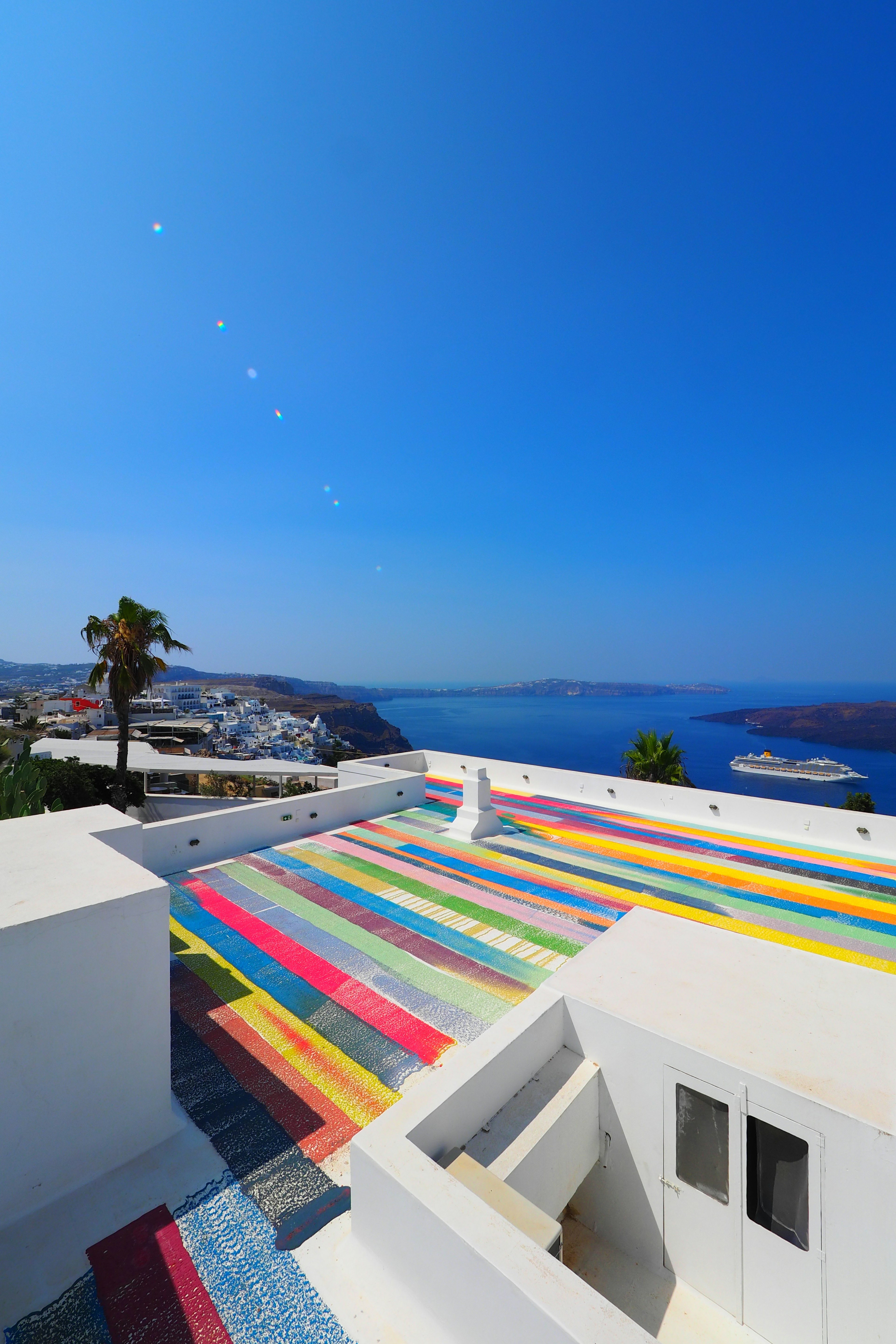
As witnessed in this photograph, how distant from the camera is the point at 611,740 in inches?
3772

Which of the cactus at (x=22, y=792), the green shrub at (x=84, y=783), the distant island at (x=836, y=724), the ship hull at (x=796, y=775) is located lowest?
the ship hull at (x=796, y=775)

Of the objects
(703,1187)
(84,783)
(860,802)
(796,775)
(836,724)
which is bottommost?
(796,775)

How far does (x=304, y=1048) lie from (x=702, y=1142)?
8.34 feet

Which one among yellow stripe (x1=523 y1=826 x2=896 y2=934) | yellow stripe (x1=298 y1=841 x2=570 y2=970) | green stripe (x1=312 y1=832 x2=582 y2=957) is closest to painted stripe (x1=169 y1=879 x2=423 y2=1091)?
yellow stripe (x1=298 y1=841 x2=570 y2=970)

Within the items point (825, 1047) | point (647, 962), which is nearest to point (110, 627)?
point (647, 962)

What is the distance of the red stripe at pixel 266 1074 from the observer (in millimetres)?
3162

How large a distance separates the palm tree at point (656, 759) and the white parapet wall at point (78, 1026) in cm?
1997

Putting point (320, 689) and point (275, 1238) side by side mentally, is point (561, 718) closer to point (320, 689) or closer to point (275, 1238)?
point (320, 689)

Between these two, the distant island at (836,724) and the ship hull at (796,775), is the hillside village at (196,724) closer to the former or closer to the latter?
the ship hull at (796,775)

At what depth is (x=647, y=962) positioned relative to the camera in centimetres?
373

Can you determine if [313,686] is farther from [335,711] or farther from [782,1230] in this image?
[782,1230]

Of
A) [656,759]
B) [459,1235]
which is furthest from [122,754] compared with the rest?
[656,759]

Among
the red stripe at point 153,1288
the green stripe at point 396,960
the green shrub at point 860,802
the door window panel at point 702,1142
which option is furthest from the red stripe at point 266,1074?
the green shrub at point 860,802

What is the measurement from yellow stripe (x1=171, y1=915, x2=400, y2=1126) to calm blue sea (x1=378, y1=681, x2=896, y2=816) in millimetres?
25607
